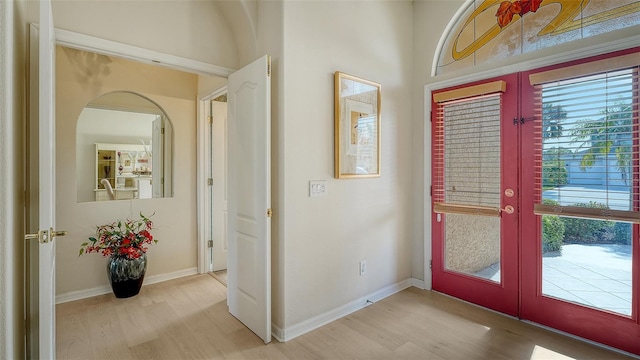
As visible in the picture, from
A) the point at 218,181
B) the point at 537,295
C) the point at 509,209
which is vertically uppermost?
the point at 218,181

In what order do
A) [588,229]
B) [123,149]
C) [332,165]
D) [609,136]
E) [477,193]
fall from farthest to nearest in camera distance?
[123,149] → [477,193] → [332,165] → [588,229] → [609,136]

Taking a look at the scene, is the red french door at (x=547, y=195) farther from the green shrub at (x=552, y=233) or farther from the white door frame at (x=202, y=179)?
the white door frame at (x=202, y=179)

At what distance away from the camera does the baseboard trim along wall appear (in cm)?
229

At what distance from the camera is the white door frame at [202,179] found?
3.69m

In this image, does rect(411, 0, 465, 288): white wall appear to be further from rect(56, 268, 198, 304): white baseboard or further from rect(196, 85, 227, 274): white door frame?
rect(56, 268, 198, 304): white baseboard

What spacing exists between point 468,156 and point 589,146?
2.80 feet

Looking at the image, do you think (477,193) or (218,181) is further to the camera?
(218,181)

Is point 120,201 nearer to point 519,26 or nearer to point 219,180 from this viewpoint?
point 219,180

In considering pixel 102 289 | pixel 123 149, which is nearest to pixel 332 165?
pixel 123 149

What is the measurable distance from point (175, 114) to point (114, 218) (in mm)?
1294

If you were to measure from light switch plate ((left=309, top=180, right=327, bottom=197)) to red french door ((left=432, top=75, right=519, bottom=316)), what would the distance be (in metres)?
1.27

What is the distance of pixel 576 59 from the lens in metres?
2.27

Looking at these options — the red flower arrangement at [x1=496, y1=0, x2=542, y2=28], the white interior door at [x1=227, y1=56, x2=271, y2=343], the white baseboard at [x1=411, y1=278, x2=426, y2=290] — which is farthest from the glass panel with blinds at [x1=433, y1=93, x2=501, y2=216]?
the white interior door at [x1=227, y1=56, x2=271, y2=343]

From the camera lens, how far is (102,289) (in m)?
3.13
